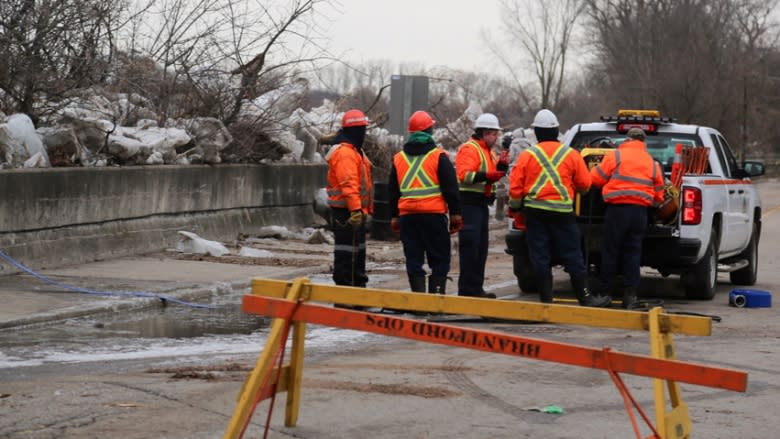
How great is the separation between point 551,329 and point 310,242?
8.01 metres

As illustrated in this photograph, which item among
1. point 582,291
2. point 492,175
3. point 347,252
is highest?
point 492,175

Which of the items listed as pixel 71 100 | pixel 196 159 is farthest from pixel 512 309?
pixel 196 159

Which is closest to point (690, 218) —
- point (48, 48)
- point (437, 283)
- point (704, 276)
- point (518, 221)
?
point (704, 276)

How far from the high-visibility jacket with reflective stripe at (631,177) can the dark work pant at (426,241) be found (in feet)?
5.14

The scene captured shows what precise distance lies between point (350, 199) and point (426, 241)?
78 cm

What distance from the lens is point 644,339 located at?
10.2 meters

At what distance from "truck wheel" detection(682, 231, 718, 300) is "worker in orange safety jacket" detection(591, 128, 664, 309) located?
48.6 inches

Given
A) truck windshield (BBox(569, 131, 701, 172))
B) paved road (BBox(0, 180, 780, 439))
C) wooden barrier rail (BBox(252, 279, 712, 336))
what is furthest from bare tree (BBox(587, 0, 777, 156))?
wooden barrier rail (BBox(252, 279, 712, 336))

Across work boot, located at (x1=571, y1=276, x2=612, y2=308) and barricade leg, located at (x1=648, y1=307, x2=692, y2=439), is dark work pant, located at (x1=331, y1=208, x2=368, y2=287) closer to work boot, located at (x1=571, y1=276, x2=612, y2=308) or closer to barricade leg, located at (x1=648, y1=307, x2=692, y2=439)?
work boot, located at (x1=571, y1=276, x2=612, y2=308)

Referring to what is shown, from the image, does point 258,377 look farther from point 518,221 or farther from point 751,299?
point 751,299

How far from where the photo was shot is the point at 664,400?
5.28 meters

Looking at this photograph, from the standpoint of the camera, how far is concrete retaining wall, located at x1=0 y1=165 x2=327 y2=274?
13336 millimetres

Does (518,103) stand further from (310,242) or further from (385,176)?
(310,242)

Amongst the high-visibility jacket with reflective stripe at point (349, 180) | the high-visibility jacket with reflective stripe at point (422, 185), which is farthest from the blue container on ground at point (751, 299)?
the high-visibility jacket with reflective stripe at point (349, 180)
